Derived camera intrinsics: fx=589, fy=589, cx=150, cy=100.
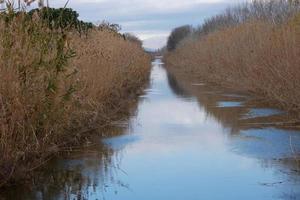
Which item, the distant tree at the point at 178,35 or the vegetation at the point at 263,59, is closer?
the vegetation at the point at 263,59

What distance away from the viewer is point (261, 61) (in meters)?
17.3

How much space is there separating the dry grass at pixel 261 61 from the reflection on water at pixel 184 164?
0.92 meters

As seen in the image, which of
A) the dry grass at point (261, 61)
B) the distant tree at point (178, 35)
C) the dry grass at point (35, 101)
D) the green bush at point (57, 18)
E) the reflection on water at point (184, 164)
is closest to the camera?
the reflection on water at point (184, 164)

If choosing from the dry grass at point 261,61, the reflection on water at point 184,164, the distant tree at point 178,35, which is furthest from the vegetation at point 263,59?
the distant tree at point 178,35

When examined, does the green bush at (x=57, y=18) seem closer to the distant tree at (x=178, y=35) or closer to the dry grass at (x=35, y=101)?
the dry grass at (x=35, y=101)

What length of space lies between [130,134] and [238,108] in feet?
16.6

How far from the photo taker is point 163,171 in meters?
8.19

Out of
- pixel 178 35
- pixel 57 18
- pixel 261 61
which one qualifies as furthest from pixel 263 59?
pixel 178 35

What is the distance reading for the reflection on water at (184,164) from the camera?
712cm

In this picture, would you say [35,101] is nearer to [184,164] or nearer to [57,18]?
[184,164]

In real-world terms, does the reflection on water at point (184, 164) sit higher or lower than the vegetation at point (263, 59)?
lower

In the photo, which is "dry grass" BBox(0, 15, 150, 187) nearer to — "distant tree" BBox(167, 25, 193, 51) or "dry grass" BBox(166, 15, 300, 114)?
"dry grass" BBox(166, 15, 300, 114)

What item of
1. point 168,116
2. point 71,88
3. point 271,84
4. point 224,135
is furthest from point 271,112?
point 71,88

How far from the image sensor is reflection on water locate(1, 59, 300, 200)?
712cm
